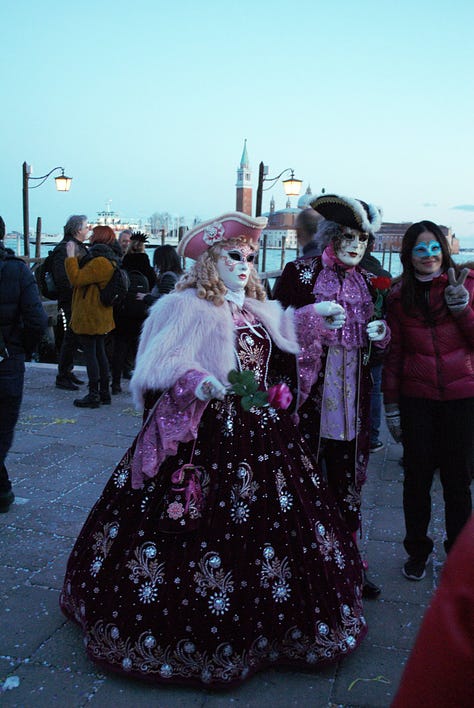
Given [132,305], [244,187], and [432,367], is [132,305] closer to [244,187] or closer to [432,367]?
[432,367]

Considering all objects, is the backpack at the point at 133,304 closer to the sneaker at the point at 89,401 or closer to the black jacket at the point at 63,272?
the black jacket at the point at 63,272

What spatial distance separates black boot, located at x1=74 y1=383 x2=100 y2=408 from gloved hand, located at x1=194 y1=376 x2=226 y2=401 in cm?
425

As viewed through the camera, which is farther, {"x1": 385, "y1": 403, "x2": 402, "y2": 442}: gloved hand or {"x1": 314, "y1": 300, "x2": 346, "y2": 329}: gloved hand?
{"x1": 385, "y1": 403, "x2": 402, "y2": 442}: gloved hand

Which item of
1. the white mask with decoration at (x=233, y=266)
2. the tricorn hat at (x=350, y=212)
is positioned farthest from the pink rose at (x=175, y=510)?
the tricorn hat at (x=350, y=212)

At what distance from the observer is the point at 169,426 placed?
8.05 feet

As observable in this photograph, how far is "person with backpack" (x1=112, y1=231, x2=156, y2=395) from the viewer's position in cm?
698

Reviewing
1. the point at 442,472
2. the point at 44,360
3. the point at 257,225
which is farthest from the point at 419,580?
the point at 44,360

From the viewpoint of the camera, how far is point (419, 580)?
10.6ft

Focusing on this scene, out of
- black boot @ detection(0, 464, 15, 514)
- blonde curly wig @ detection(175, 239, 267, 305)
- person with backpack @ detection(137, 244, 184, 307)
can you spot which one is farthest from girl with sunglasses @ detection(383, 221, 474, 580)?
person with backpack @ detection(137, 244, 184, 307)

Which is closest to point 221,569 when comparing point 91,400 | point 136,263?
point 91,400

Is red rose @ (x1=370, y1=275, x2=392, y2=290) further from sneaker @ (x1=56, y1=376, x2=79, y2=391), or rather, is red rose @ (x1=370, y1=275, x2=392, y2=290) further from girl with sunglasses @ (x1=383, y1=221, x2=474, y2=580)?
sneaker @ (x1=56, y1=376, x2=79, y2=391)

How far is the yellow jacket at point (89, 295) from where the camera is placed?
6.37 metres

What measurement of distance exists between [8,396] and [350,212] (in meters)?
2.18

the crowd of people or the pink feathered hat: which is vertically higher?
the pink feathered hat
